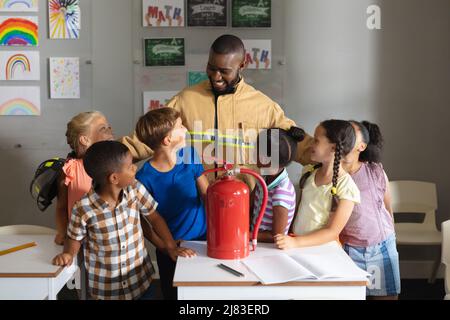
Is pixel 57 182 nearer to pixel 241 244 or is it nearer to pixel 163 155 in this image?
pixel 163 155

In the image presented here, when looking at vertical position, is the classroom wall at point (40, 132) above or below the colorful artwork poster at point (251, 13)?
below

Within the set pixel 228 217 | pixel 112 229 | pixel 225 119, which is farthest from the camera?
pixel 225 119

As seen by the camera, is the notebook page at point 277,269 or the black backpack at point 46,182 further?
the black backpack at point 46,182

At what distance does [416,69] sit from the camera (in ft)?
12.3

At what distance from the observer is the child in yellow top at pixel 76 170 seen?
2.46m

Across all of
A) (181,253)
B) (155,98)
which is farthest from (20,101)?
(181,253)

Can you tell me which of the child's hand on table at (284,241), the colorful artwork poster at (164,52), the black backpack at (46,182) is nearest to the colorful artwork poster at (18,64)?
the colorful artwork poster at (164,52)

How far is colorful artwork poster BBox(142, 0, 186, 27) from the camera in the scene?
3.64 metres

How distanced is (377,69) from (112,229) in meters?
2.25

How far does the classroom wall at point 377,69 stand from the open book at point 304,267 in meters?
1.76

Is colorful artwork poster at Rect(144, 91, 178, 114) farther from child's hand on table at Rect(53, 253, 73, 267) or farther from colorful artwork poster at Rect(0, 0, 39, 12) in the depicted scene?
child's hand on table at Rect(53, 253, 73, 267)

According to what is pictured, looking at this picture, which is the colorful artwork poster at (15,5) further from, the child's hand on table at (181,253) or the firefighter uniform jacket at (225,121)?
the child's hand on table at (181,253)

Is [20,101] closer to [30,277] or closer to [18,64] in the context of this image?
[18,64]

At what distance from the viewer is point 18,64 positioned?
367cm
